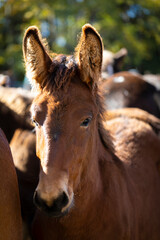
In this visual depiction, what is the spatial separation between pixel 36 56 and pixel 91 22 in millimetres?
16798

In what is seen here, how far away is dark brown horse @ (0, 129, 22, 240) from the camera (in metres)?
1.89

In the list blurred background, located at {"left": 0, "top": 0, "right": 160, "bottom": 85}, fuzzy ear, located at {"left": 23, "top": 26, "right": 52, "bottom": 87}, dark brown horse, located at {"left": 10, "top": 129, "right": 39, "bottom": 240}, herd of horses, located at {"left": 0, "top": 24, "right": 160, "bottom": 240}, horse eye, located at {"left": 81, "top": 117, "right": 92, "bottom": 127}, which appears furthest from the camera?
blurred background, located at {"left": 0, "top": 0, "right": 160, "bottom": 85}

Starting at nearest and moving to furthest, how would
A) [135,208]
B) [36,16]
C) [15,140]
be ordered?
[135,208] < [15,140] < [36,16]

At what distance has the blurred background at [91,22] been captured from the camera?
17.0 m

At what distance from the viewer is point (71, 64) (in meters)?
2.38

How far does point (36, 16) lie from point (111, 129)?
1648 centimetres

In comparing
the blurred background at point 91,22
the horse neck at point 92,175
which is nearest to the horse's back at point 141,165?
the horse neck at point 92,175

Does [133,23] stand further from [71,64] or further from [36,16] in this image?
[71,64]

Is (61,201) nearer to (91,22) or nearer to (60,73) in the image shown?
(60,73)

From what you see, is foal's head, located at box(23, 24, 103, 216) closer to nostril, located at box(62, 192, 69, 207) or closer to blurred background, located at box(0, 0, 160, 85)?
nostril, located at box(62, 192, 69, 207)

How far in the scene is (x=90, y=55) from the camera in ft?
7.65

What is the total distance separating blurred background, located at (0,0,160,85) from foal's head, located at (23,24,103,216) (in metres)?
14.7

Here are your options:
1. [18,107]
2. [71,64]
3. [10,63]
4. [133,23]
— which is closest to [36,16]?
[10,63]

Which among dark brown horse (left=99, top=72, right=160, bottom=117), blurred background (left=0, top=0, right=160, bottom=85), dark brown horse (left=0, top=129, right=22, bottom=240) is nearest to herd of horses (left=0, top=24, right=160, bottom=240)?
dark brown horse (left=0, top=129, right=22, bottom=240)
